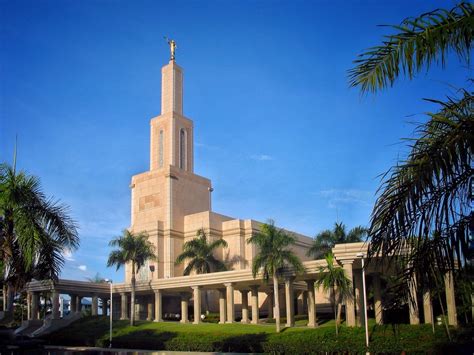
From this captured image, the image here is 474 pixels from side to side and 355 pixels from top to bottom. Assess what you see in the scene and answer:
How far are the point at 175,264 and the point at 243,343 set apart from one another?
23.0 metres

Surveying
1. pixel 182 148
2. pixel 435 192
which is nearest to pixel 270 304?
pixel 182 148

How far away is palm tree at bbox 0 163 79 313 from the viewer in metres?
13.2

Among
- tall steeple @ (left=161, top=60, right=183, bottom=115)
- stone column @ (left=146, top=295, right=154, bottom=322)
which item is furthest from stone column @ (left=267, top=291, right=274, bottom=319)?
tall steeple @ (left=161, top=60, right=183, bottom=115)

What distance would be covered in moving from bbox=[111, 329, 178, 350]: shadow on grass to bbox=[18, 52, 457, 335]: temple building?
7.74m

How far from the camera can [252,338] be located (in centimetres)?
3706

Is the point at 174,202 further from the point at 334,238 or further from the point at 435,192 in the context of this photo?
the point at 435,192

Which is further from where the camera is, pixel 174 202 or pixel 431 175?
pixel 174 202

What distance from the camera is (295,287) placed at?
56.5 metres

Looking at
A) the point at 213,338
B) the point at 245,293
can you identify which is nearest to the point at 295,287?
the point at 245,293

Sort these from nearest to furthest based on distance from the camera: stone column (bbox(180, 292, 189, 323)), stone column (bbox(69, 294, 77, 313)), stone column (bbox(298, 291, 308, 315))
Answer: stone column (bbox(180, 292, 189, 323))
stone column (bbox(69, 294, 77, 313))
stone column (bbox(298, 291, 308, 315))

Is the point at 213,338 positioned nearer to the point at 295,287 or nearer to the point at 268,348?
the point at 268,348

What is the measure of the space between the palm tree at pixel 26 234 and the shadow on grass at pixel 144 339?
28772 mm

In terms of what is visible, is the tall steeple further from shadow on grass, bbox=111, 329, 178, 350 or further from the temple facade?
shadow on grass, bbox=111, 329, 178, 350

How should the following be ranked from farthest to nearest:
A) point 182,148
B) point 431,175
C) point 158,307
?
point 182,148
point 158,307
point 431,175
